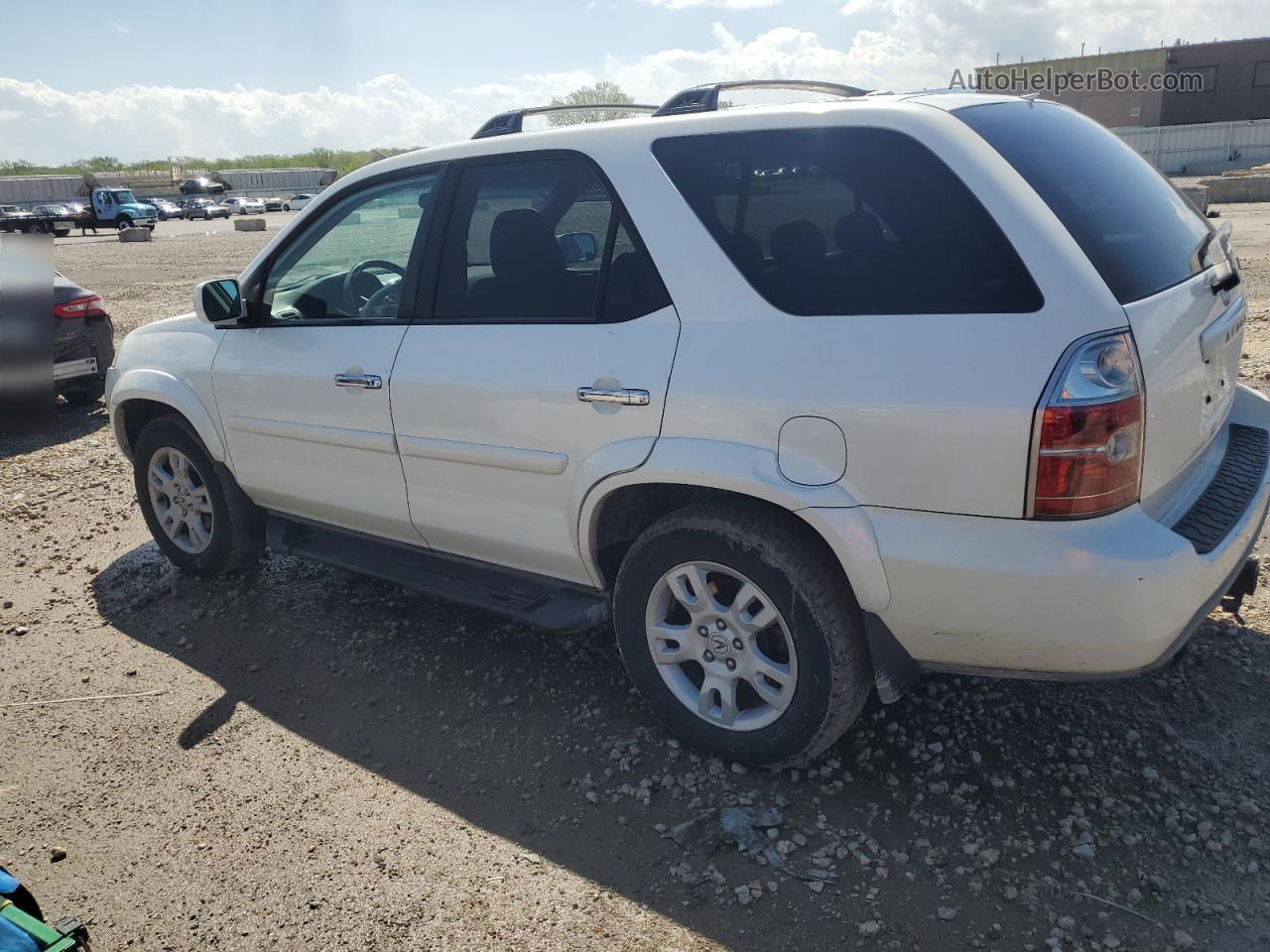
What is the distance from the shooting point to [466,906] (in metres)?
2.66

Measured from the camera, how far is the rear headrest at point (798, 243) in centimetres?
278

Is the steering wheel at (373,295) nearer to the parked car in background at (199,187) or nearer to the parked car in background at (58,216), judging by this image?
the parked car in background at (58,216)

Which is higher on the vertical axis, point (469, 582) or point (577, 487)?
point (577, 487)

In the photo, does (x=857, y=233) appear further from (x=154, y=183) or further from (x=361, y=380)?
(x=154, y=183)

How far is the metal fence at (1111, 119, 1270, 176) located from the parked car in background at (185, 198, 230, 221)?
1812 inches

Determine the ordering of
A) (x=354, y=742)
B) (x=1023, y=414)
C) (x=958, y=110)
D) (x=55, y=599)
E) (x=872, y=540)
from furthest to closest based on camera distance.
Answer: (x=55, y=599) < (x=354, y=742) < (x=958, y=110) < (x=872, y=540) < (x=1023, y=414)

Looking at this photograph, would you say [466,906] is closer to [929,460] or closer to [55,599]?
[929,460]

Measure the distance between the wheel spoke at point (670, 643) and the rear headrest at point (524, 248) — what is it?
126 centimetres

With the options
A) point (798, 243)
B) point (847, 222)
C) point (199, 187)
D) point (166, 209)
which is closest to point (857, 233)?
point (847, 222)

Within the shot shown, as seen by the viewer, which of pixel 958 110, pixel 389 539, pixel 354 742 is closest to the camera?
pixel 958 110

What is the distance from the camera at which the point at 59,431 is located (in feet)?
26.7

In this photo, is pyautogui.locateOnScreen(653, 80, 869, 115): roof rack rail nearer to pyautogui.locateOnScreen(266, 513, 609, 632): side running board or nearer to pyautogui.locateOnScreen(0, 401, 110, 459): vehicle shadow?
pyautogui.locateOnScreen(266, 513, 609, 632): side running board

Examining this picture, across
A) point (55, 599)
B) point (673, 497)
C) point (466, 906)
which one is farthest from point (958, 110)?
point (55, 599)

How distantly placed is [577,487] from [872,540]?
1000 mm
